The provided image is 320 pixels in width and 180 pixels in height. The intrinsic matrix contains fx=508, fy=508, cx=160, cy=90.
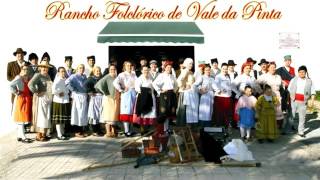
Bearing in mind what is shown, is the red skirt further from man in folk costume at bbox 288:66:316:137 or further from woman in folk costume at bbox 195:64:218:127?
man in folk costume at bbox 288:66:316:137

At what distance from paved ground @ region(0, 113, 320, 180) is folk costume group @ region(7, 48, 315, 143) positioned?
20.0 inches

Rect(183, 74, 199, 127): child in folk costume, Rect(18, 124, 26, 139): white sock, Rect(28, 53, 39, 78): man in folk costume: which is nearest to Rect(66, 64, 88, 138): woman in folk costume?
Rect(28, 53, 39, 78): man in folk costume

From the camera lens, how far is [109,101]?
12.4 metres

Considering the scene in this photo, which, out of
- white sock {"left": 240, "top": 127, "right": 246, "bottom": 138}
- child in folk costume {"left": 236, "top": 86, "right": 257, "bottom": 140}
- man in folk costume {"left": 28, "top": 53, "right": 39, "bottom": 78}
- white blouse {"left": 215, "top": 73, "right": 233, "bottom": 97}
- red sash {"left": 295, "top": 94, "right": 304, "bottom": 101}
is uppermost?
man in folk costume {"left": 28, "top": 53, "right": 39, "bottom": 78}

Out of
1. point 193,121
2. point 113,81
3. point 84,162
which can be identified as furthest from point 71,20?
point 84,162

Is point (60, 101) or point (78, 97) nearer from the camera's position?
point (60, 101)

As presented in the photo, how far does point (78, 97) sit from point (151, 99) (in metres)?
1.78

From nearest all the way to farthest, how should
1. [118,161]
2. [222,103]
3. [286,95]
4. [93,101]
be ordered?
[118,161]
[222,103]
[93,101]
[286,95]

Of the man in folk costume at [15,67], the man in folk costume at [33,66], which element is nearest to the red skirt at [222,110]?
the man in folk costume at [33,66]

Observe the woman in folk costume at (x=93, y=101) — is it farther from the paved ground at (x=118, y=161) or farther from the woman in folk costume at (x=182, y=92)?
the woman in folk costume at (x=182, y=92)

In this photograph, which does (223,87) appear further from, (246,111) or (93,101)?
(93,101)

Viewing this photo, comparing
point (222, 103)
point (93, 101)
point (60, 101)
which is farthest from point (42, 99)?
point (222, 103)

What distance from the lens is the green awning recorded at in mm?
16234

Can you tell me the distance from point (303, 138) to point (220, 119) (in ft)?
6.85
